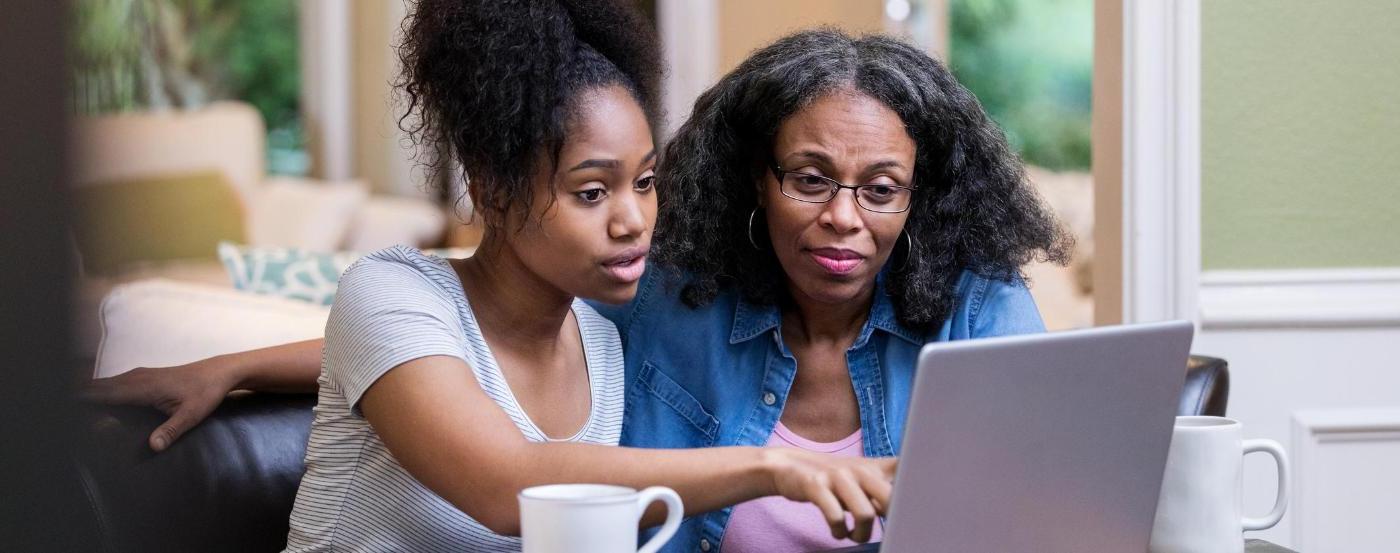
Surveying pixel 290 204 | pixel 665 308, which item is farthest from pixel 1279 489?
pixel 290 204

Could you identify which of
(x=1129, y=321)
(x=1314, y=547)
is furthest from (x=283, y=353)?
(x=1314, y=547)

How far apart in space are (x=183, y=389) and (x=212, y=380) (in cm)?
3

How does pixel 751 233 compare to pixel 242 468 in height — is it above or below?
above

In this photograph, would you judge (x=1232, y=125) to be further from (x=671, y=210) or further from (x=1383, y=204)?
(x=671, y=210)

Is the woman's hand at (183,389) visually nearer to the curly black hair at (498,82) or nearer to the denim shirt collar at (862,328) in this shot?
the curly black hair at (498,82)

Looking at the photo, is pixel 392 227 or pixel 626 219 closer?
pixel 626 219

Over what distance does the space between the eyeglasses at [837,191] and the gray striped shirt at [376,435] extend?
1.09 ft

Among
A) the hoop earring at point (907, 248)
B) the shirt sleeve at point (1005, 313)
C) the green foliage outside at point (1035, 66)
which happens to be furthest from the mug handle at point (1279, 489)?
the green foliage outside at point (1035, 66)

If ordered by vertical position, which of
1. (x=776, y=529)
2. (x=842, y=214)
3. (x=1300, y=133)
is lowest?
(x=776, y=529)

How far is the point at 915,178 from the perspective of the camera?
4.49 ft

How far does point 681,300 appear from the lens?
4.63ft

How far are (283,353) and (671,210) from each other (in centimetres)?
45

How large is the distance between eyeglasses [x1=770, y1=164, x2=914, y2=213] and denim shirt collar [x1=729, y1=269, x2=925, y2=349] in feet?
0.39

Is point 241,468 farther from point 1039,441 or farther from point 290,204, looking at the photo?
point 290,204
